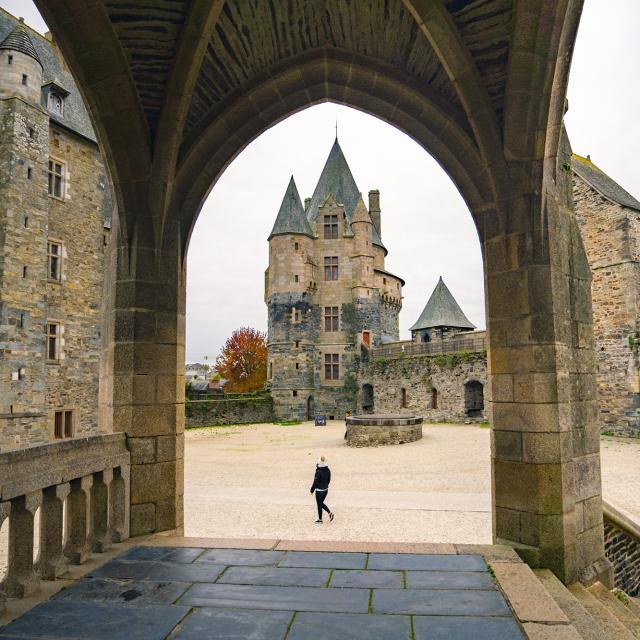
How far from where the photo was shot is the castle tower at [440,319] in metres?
34.6

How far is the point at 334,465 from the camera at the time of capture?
14.5m

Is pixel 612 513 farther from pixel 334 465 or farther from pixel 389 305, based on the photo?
pixel 389 305

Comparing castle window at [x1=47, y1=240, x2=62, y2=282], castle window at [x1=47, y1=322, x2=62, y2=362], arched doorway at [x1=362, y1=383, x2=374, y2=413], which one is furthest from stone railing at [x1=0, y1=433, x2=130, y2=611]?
arched doorway at [x1=362, y1=383, x2=374, y2=413]

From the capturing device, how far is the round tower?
49.4 feet

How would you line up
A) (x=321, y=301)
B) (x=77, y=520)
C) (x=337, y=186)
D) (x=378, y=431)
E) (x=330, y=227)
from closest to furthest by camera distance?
(x=77, y=520) → (x=378, y=431) → (x=321, y=301) → (x=330, y=227) → (x=337, y=186)

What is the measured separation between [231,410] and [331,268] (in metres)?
11.6

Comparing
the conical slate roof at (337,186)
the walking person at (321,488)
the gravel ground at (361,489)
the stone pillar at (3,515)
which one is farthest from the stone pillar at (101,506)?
the conical slate roof at (337,186)

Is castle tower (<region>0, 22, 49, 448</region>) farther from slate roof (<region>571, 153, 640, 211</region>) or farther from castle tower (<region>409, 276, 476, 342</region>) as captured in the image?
castle tower (<region>409, 276, 476, 342</region>)

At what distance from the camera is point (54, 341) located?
16781mm

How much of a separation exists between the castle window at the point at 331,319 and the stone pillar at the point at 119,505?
Result: 30.3 metres

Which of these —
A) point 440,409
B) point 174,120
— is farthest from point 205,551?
point 440,409

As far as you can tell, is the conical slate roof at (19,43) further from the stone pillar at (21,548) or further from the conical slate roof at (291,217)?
the conical slate roof at (291,217)

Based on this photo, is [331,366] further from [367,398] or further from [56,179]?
[56,179]

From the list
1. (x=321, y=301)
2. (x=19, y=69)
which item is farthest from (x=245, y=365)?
(x=19, y=69)
